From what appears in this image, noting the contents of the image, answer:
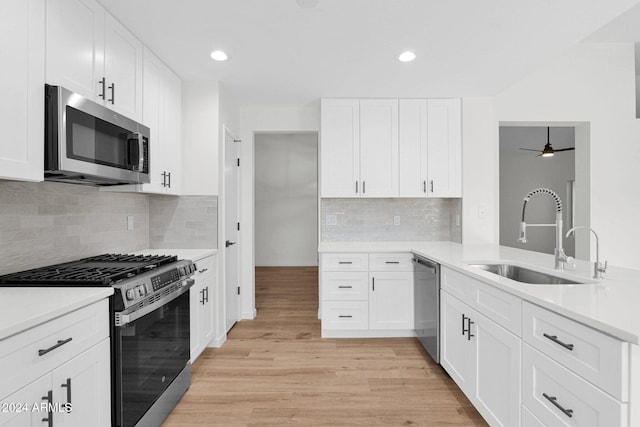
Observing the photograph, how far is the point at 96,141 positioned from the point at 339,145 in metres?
2.32

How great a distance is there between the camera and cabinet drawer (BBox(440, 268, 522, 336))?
158 centimetres

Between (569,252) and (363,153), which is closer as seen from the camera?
(363,153)

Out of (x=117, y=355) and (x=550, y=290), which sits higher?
(x=550, y=290)

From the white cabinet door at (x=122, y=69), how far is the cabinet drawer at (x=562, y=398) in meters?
2.61

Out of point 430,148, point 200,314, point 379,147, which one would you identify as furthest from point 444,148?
point 200,314

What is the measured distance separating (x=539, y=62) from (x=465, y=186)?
132 centimetres

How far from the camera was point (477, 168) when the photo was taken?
144 inches

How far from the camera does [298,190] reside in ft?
23.9

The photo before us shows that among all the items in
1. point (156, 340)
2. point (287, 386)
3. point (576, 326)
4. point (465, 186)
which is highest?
point (465, 186)

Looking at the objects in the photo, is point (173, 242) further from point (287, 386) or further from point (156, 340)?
point (287, 386)

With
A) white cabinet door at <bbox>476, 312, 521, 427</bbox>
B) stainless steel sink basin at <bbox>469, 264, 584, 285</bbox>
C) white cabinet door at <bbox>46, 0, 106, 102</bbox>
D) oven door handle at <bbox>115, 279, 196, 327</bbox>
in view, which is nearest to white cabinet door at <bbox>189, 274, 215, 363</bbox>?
oven door handle at <bbox>115, 279, 196, 327</bbox>

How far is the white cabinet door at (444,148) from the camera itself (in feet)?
12.0

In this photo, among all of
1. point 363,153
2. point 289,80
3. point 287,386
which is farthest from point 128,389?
point 363,153

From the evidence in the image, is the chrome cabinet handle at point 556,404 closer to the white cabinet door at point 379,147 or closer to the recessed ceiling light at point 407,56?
the recessed ceiling light at point 407,56
